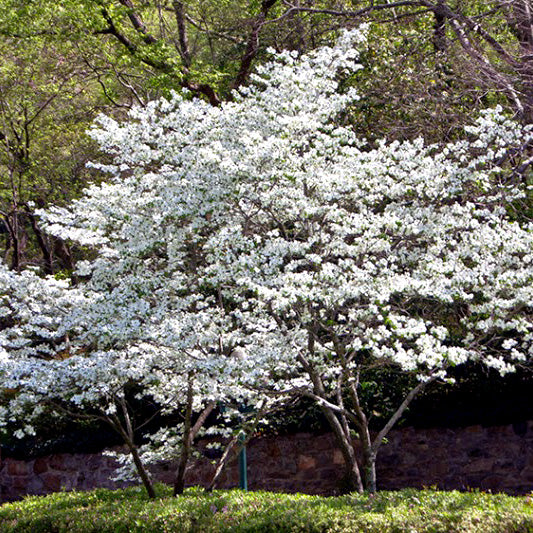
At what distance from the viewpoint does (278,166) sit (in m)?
7.92

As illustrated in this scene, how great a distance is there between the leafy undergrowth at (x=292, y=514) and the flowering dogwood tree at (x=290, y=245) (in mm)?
1176

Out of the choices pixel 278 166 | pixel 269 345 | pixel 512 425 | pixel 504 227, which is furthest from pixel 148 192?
pixel 512 425

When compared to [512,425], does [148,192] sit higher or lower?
higher

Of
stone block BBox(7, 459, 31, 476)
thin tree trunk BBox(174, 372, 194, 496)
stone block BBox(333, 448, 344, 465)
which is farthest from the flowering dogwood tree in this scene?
stone block BBox(7, 459, 31, 476)

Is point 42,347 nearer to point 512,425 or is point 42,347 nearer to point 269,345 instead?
point 269,345

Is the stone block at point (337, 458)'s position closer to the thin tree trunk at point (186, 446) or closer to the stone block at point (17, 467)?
the thin tree trunk at point (186, 446)

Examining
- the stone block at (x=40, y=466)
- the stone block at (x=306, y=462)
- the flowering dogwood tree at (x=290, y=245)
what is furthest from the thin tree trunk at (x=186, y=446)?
the stone block at (x=40, y=466)

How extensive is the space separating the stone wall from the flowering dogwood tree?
280 cm

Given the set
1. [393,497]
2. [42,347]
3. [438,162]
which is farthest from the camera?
[42,347]

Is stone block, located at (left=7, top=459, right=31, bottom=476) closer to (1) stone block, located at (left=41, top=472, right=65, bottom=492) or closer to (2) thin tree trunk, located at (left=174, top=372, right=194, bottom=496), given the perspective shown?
(1) stone block, located at (left=41, top=472, right=65, bottom=492)

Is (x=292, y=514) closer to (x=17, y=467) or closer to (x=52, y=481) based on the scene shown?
(x=52, y=481)

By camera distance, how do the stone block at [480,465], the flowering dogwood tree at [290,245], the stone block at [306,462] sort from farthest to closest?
the stone block at [306,462] < the stone block at [480,465] < the flowering dogwood tree at [290,245]

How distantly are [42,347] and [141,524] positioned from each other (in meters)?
3.07

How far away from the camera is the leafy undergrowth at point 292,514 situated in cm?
630
